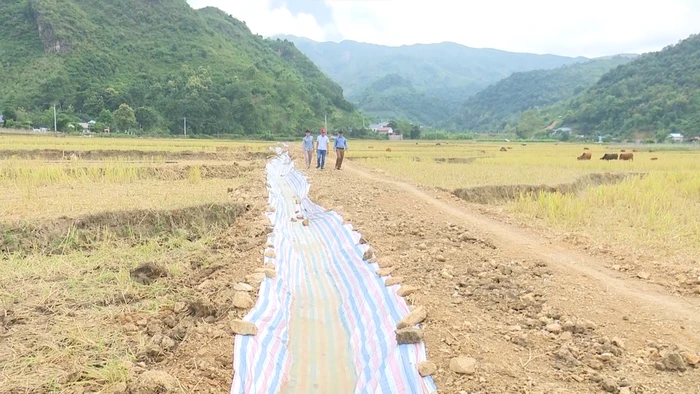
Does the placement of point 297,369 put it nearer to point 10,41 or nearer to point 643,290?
point 643,290

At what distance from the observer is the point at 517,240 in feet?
19.1

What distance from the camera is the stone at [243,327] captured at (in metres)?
3.20

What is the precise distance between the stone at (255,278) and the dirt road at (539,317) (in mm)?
1347

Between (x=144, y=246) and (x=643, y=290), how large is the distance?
18.9ft

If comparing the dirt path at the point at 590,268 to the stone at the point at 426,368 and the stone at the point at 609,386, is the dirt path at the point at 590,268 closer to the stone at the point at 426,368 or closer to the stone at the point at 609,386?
the stone at the point at 609,386

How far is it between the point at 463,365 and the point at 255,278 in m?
2.22

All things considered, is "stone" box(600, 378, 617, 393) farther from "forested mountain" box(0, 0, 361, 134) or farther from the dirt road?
"forested mountain" box(0, 0, 361, 134)

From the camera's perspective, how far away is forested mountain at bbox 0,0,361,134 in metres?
48.0

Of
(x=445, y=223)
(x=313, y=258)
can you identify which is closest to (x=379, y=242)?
(x=313, y=258)

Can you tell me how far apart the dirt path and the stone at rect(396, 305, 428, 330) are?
1.67m

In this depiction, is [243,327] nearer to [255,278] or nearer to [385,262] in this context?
[255,278]

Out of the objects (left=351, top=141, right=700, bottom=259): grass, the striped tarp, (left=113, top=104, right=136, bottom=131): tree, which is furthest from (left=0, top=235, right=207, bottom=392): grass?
(left=113, top=104, right=136, bottom=131): tree

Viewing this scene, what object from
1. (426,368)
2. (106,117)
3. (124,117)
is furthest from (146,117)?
(426,368)

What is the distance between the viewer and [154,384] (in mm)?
2564
